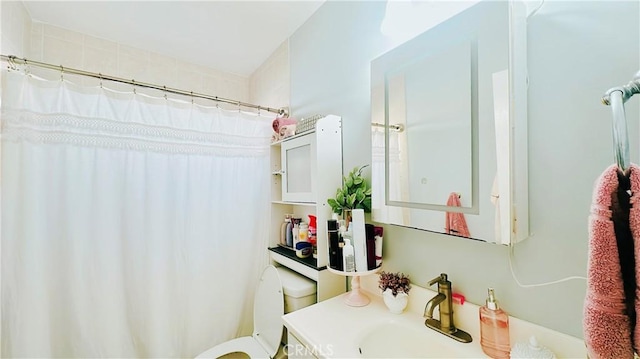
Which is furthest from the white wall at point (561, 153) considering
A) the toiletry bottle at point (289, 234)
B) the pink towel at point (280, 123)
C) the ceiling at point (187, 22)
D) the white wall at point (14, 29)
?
the white wall at point (14, 29)

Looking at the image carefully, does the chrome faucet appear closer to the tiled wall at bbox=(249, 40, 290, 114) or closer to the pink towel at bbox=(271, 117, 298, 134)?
the pink towel at bbox=(271, 117, 298, 134)

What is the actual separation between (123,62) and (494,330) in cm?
261

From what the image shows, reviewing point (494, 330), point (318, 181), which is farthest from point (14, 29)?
point (494, 330)

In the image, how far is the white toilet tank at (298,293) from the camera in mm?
1238

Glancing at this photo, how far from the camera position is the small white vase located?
3.13 ft

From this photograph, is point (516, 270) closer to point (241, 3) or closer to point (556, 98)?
point (556, 98)

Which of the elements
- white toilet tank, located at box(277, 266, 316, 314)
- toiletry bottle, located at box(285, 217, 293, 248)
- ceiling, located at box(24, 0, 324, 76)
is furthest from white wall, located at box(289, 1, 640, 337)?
ceiling, located at box(24, 0, 324, 76)

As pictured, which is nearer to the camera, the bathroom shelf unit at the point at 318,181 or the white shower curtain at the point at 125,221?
the white shower curtain at the point at 125,221

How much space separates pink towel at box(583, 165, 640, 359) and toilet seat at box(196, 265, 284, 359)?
115 cm

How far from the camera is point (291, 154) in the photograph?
1552mm

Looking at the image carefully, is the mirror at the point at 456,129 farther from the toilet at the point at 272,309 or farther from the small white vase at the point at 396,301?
the toilet at the point at 272,309

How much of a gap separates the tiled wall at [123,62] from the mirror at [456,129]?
175 centimetres

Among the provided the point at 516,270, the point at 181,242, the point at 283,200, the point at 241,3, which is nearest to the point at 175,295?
the point at 181,242

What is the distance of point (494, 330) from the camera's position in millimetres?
718
